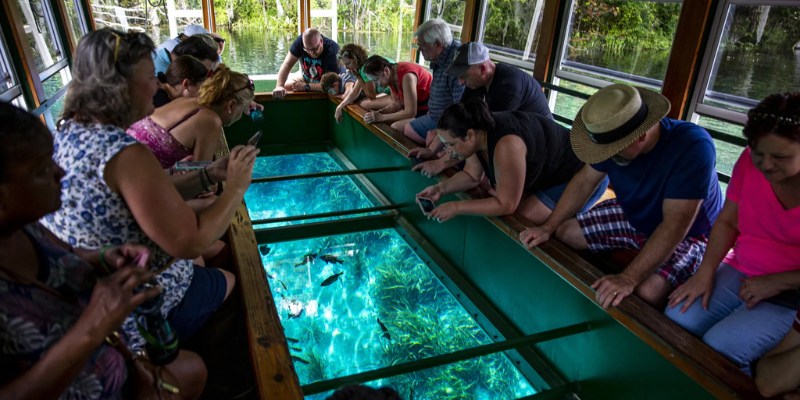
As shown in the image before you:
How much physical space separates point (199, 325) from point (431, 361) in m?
1.00

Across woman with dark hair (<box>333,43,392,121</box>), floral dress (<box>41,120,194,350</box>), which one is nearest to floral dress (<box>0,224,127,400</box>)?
floral dress (<box>41,120,194,350</box>)

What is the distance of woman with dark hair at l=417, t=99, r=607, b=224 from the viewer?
2393mm

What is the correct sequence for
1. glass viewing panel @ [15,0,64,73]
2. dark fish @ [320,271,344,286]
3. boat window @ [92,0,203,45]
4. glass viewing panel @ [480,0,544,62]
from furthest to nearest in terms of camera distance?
1. boat window @ [92,0,203,45]
2. glass viewing panel @ [480,0,544,62]
3. glass viewing panel @ [15,0,64,73]
4. dark fish @ [320,271,344,286]

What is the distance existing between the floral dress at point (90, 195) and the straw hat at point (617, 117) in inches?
67.3

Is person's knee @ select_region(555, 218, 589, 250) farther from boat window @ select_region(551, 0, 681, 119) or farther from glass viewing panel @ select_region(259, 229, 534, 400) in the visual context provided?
boat window @ select_region(551, 0, 681, 119)

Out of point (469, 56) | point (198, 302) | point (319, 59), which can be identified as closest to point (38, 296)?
point (198, 302)

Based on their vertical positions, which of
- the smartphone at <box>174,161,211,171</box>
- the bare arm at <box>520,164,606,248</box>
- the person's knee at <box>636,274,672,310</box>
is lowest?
the person's knee at <box>636,274,672,310</box>

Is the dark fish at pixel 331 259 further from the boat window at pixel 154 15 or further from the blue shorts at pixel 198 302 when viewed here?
the boat window at pixel 154 15

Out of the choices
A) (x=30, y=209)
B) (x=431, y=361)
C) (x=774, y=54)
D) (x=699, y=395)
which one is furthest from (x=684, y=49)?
(x=30, y=209)

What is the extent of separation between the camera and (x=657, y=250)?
1855 millimetres

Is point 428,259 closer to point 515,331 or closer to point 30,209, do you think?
point 515,331

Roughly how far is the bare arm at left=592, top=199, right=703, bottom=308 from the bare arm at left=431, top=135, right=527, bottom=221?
0.68 metres

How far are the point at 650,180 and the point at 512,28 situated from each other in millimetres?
4614

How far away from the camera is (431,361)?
161 cm
